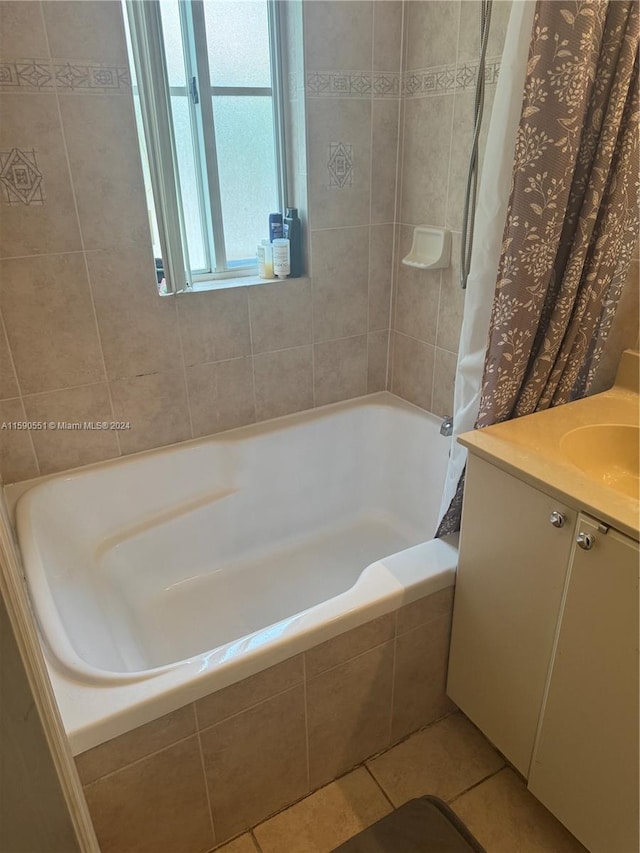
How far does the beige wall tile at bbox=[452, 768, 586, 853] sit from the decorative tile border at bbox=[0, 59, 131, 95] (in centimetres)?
201

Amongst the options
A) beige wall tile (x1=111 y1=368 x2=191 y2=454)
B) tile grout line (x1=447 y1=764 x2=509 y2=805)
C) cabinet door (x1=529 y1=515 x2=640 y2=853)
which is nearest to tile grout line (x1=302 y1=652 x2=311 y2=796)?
tile grout line (x1=447 y1=764 x2=509 y2=805)

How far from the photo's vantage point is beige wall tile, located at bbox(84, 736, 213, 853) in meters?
1.10

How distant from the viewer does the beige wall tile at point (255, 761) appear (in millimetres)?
1206

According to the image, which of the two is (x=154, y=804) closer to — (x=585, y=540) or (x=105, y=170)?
(x=585, y=540)

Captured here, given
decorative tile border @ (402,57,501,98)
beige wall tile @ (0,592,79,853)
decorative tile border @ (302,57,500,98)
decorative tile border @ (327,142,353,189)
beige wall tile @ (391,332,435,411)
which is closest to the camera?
beige wall tile @ (0,592,79,853)

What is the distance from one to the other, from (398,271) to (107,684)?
1614 millimetres

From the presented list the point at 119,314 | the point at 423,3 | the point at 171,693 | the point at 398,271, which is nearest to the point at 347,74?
the point at 423,3

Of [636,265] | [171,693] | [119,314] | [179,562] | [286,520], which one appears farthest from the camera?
[286,520]

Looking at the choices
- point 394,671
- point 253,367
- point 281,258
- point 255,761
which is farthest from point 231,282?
point 255,761

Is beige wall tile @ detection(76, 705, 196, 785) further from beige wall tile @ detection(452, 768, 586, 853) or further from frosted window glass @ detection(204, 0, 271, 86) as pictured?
frosted window glass @ detection(204, 0, 271, 86)

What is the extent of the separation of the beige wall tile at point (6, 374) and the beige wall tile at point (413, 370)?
131 centimetres

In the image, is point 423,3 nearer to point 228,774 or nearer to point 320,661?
point 320,661

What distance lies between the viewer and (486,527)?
1249 mm

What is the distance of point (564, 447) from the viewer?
125 cm
